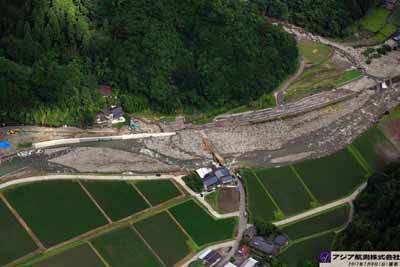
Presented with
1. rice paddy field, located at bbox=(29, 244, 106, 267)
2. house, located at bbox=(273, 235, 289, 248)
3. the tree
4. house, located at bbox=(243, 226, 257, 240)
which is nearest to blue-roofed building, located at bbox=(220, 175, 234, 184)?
house, located at bbox=(243, 226, 257, 240)

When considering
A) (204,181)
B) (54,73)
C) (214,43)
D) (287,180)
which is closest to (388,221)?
(287,180)

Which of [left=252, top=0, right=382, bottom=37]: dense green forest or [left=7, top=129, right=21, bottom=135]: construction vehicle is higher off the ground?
[left=252, top=0, right=382, bottom=37]: dense green forest

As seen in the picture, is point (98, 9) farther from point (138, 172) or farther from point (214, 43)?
point (138, 172)

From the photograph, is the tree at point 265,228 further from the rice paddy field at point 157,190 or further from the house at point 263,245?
the rice paddy field at point 157,190

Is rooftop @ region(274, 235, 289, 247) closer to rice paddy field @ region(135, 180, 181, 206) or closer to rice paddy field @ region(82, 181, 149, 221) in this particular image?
rice paddy field @ region(135, 180, 181, 206)

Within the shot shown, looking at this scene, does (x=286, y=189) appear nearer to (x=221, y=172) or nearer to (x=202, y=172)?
(x=221, y=172)

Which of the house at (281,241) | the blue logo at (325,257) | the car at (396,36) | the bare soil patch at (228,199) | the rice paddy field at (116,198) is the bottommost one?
the blue logo at (325,257)

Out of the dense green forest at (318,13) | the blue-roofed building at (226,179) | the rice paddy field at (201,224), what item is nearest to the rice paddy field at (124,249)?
the rice paddy field at (201,224)

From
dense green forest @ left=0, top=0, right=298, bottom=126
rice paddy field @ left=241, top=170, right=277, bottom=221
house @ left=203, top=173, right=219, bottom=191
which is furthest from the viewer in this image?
dense green forest @ left=0, top=0, right=298, bottom=126
